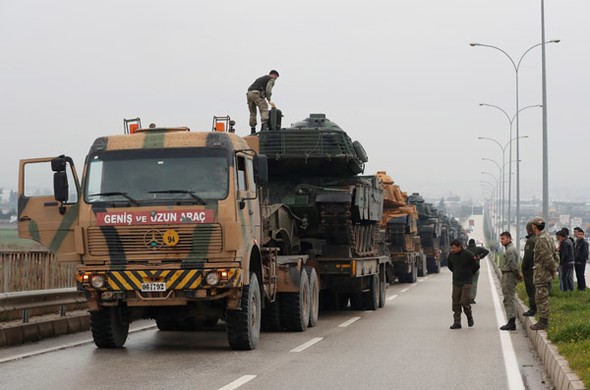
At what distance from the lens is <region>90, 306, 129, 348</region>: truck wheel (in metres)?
14.9

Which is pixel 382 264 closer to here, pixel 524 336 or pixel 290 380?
pixel 524 336

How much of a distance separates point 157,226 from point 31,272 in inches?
210

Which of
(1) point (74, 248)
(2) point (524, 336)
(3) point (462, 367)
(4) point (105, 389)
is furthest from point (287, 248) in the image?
(4) point (105, 389)

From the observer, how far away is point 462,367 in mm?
13094

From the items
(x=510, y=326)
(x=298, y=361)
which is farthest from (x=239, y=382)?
(x=510, y=326)

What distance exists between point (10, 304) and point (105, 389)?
511cm

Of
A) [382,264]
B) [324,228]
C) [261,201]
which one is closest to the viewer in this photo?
[261,201]

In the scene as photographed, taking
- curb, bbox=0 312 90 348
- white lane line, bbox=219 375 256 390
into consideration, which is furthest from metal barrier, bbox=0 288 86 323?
white lane line, bbox=219 375 256 390

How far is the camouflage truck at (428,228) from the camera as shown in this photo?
50.0 m

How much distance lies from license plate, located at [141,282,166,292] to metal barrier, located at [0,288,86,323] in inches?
91.8

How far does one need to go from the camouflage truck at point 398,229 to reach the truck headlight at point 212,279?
2315cm

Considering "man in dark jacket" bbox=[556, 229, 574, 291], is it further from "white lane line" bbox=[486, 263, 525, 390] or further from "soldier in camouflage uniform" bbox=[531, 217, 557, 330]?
"soldier in camouflage uniform" bbox=[531, 217, 557, 330]

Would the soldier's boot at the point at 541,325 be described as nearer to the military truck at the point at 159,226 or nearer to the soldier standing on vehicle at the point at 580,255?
the military truck at the point at 159,226

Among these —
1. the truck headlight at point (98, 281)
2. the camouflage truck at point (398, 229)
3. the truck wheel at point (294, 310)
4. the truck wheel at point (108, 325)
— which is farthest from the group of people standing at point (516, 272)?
the camouflage truck at point (398, 229)
